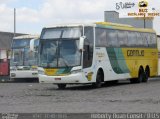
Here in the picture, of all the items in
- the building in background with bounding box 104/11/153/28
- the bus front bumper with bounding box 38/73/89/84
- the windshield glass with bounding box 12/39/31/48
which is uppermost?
the building in background with bounding box 104/11/153/28

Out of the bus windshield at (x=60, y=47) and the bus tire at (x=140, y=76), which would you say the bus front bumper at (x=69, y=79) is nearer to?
the bus windshield at (x=60, y=47)

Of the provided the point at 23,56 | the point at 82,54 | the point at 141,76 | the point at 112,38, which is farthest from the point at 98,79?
the point at 23,56

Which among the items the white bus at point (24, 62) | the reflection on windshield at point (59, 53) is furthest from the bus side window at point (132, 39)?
the white bus at point (24, 62)

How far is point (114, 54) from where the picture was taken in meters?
29.3

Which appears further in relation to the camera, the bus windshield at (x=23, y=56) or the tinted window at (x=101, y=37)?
the bus windshield at (x=23, y=56)

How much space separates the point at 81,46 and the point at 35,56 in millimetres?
11118

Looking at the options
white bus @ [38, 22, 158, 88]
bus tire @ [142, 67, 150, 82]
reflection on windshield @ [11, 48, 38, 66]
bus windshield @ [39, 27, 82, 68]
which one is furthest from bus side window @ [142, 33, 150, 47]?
bus windshield @ [39, 27, 82, 68]

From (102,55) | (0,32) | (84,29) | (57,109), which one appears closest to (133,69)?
(102,55)

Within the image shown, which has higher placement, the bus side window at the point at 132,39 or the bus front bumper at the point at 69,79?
the bus side window at the point at 132,39

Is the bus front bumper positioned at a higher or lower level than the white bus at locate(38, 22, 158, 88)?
lower

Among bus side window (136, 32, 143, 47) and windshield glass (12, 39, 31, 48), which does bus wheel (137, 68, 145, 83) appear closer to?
bus side window (136, 32, 143, 47)

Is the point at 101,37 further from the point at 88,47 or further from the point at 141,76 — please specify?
the point at 141,76

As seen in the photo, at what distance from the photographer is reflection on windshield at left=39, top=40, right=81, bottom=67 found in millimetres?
25781

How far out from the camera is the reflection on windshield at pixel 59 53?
25781 mm
